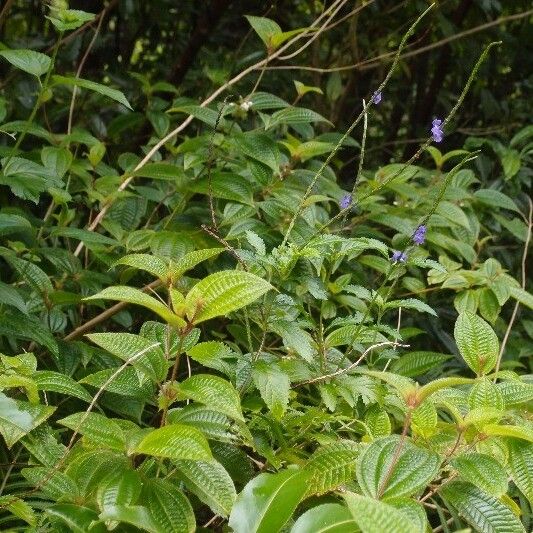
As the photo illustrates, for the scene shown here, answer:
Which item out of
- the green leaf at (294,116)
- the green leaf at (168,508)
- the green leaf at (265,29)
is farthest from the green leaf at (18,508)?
the green leaf at (265,29)

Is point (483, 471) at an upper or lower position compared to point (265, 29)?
lower

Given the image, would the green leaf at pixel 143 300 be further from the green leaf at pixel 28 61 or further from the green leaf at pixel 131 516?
the green leaf at pixel 28 61

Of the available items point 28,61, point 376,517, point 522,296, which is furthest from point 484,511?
point 28,61

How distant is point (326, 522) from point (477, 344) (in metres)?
0.41

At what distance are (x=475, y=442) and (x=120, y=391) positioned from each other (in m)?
0.40

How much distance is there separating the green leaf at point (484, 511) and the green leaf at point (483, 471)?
3 centimetres

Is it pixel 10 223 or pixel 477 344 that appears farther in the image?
pixel 10 223

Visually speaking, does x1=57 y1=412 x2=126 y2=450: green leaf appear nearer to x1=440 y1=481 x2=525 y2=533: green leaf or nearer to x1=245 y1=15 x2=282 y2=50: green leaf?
x1=440 y1=481 x2=525 y2=533: green leaf

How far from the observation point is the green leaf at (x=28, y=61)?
4.43ft

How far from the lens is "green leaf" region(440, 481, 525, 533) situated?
0.90 m

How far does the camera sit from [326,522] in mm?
767

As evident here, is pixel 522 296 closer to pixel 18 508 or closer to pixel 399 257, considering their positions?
pixel 399 257

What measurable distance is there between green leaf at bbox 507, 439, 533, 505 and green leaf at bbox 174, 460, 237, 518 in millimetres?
311

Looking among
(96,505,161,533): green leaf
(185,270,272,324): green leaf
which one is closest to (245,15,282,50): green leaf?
(185,270,272,324): green leaf
